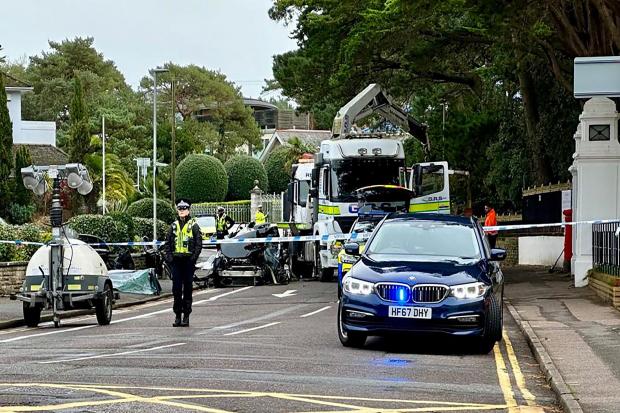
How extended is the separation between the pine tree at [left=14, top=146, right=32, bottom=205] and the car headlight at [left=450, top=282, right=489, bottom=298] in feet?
107

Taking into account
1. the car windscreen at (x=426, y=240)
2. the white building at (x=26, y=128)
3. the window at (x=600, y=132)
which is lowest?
the car windscreen at (x=426, y=240)

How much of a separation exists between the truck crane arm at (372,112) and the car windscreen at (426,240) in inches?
678

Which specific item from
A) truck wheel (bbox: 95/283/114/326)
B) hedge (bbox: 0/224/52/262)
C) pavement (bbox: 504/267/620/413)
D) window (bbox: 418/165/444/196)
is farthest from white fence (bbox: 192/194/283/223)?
truck wheel (bbox: 95/283/114/326)

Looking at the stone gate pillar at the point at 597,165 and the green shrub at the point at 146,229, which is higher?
the stone gate pillar at the point at 597,165

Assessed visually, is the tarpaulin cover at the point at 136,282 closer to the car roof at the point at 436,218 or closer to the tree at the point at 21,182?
the car roof at the point at 436,218

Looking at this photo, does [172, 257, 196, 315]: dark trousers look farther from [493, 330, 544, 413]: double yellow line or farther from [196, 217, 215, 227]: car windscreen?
[196, 217, 215, 227]: car windscreen

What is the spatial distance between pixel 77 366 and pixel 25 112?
79.1 meters

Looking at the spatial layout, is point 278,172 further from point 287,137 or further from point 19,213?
point 19,213

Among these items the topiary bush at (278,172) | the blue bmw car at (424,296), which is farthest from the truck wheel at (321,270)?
the topiary bush at (278,172)

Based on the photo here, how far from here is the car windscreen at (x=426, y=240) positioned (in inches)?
609

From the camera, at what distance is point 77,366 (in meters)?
12.6

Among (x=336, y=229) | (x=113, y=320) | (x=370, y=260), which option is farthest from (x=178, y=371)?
(x=336, y=229)

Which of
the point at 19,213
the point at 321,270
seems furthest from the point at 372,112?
the point at 19,213

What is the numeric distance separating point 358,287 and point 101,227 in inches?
741
